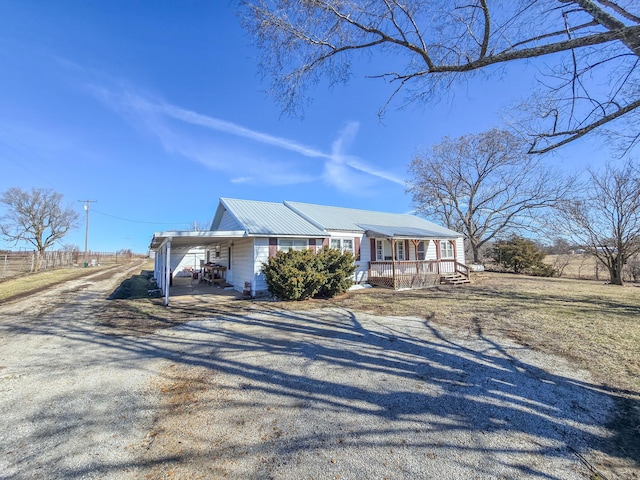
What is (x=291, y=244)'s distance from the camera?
1227cm

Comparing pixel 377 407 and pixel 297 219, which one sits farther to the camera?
pixel 297 219

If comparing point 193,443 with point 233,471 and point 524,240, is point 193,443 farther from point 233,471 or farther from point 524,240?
point 524,240

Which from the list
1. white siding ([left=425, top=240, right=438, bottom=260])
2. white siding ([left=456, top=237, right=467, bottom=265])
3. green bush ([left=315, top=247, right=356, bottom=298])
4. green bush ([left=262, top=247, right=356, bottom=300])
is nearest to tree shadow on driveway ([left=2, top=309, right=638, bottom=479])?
green bush ([left=262, top=247, right=356, bottom=300])

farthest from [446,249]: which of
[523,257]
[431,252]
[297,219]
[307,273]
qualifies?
[307,273]

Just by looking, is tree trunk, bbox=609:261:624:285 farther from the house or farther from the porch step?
the porch step

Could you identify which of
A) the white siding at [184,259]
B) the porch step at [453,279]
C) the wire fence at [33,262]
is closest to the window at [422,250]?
the porch step at [453,279]

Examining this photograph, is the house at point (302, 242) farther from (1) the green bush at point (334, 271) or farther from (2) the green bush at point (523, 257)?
(2) the green bush at point (523, 257)

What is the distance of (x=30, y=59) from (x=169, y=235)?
11.0m

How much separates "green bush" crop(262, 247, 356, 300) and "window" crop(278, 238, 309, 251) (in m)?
1.12

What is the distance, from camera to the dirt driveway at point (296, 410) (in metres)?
2.34

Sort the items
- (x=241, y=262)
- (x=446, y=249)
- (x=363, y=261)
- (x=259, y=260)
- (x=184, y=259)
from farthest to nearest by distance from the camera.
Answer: (x=184, y=259), (x=446, y=249), (x=363, y=261), (x=241, y=262), (x=259, y=260)

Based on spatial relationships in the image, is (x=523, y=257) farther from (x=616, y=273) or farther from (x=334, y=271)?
(x=334, y=271)

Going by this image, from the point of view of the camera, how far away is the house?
11.4 m

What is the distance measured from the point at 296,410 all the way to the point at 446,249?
1832 centimetres
